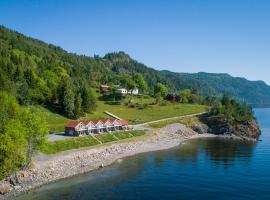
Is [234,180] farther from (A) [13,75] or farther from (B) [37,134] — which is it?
(A) [13,75]

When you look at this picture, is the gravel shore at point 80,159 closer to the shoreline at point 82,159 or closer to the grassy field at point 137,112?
the shoreline at point 82,159

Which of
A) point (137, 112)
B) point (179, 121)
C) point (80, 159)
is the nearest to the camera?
point (80, 159)

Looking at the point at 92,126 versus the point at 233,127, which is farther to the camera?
the point at 233,127

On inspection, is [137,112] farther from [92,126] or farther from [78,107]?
[92,126]

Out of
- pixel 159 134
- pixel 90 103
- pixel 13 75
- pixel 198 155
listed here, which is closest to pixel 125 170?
pixel 198 155

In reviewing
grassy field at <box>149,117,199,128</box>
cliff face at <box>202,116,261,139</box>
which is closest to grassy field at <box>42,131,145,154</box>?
grassy field at <box>149,117,199,128</box>

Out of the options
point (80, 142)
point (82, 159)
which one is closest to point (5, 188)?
point (82, 159)
